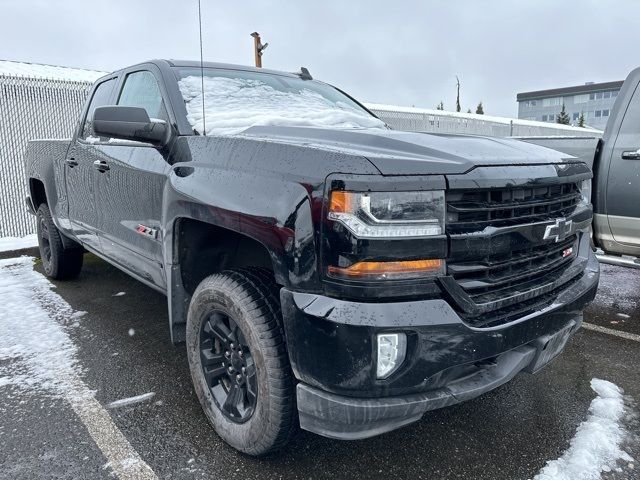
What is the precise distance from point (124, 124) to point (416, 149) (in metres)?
1.44

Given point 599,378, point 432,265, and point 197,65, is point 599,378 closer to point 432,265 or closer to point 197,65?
point 432,265

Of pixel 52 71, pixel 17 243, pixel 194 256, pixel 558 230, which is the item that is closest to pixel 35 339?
pixel 194 256

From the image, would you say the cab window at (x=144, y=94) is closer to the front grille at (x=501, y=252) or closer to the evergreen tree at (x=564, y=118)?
the front grille at (x=501, y=252)

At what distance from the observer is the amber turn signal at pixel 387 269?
5.49 feet

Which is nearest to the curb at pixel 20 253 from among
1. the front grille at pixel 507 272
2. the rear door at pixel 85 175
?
the rear door at pixel 85 175

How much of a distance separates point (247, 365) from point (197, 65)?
2035mm

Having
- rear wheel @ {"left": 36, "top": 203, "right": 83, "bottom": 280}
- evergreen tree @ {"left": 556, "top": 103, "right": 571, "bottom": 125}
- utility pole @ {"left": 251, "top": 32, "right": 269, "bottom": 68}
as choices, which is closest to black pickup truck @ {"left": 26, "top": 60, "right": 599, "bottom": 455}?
rear wheel @ {"left": 36, "top": 203, "right": 83, "bottom": 280}

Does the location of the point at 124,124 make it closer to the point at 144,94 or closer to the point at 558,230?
the point at 144,94

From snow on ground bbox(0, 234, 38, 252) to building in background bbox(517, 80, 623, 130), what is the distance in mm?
42277

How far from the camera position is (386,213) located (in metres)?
1.69

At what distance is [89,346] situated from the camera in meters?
3.49

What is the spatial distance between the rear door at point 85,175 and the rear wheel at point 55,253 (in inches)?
33.4

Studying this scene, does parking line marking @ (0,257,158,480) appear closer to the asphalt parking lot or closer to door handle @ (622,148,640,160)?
the asphalt parking lot

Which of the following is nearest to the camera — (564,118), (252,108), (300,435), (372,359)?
(372,359)
